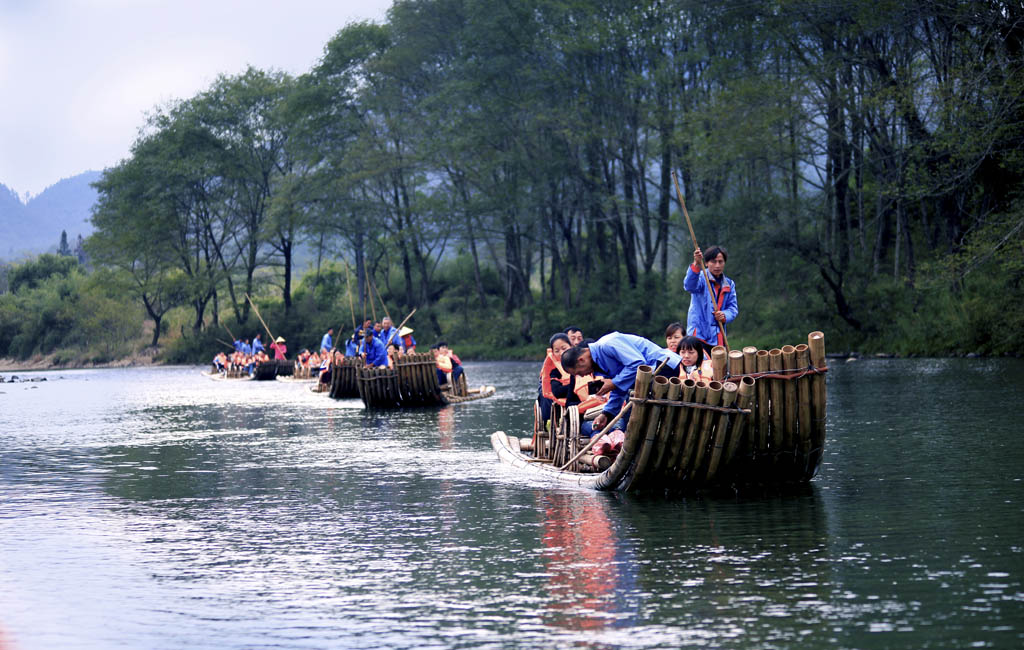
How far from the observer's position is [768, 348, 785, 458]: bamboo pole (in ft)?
33.3

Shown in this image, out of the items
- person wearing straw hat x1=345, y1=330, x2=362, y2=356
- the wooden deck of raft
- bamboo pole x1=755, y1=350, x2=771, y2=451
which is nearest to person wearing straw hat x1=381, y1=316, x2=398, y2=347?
the wooden deck of raft

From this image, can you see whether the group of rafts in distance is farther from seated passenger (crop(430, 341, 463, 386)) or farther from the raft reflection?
the raft reflection

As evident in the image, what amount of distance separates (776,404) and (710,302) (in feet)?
10.7

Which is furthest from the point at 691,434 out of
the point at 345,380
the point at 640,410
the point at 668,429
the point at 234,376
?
the point at 234,376

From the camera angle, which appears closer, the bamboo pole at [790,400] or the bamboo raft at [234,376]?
the bamboo pole at [790,400]

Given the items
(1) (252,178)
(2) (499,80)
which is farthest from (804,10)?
(1) (252,178)

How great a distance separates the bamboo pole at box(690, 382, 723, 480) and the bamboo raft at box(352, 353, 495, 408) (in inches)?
584

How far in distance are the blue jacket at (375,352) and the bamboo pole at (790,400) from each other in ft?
55.2

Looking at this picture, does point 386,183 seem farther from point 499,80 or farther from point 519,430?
point 519,430

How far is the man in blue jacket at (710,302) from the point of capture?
13414 mm

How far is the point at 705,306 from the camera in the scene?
13641 millimetres

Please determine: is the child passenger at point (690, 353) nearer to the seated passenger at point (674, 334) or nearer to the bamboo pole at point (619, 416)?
the bamboo pole at point (619, 416)

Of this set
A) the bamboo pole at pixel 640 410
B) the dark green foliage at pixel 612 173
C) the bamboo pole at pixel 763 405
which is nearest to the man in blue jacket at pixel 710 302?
the bamboo pole at pixel 763 405

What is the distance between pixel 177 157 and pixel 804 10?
147 ft
